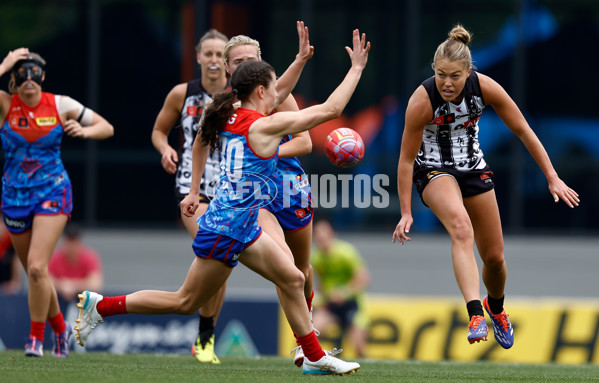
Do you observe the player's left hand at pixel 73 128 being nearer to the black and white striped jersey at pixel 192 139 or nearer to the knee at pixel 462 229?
the black and white striped jersey at pixel 192 139

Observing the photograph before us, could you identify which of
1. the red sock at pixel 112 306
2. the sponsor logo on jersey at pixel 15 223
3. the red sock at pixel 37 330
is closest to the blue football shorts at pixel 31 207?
the sponsor logo on jersey at pixel 15 223

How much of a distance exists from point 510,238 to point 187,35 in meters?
6.06

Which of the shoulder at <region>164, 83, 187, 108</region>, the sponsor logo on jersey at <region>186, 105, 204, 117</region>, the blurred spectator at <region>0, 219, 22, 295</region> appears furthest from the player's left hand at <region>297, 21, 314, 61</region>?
the blurred spectator at <region>0, 219, 22, 295</region>

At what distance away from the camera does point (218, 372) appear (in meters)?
6.66

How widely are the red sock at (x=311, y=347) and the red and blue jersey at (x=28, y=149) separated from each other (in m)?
2.88

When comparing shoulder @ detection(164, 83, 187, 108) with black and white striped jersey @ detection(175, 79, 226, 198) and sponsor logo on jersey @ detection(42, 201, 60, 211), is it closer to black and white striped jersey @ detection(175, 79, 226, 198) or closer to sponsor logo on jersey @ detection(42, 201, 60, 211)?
black and white striped jersey @ detection(175, 79, 226, 198)

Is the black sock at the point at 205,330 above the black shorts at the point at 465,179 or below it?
below

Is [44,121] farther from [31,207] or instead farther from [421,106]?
[421,106]

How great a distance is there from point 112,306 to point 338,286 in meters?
6.19

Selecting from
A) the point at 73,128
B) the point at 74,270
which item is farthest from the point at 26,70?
the point at 74,270

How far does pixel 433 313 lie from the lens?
38.4 feet

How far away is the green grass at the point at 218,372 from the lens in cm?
601

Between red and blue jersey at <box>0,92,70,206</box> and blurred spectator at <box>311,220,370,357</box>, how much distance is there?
4.75 metres

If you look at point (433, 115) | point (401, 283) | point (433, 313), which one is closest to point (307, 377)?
point (433, 115)
